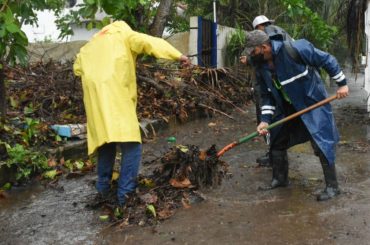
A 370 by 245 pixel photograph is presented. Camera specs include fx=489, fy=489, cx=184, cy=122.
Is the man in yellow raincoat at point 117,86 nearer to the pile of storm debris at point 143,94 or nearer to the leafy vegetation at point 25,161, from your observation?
the leafy vegetation at point 25,161

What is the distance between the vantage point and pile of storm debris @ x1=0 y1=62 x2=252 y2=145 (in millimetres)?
7234

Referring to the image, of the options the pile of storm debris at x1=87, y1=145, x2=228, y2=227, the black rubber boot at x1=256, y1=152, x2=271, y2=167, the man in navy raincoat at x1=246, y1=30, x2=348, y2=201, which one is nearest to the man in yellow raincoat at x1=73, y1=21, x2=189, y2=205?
the pile of storm debris at x1=87, y1=145, x2=228, y2=227

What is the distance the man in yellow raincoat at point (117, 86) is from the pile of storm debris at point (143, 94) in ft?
6.56

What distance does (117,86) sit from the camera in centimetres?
433

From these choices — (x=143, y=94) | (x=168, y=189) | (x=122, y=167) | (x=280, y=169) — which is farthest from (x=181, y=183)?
(x=143, y=94)

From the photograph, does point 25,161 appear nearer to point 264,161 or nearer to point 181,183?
point 181,183

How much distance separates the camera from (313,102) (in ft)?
15.6

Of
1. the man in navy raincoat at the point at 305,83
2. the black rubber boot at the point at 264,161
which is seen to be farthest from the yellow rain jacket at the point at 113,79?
the black rubber boot at the point at 264,161

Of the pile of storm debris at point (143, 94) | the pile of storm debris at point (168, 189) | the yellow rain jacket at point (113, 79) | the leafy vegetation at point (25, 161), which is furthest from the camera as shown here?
the pile of storm debris at point (143, 94)

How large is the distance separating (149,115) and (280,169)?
155 inches

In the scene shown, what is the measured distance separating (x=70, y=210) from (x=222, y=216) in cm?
150

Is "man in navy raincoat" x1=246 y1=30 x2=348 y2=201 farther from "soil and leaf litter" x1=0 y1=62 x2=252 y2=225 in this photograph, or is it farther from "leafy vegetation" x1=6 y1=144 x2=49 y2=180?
"leafy vegetation" x1=6 y1=144 x2=49 y2=180

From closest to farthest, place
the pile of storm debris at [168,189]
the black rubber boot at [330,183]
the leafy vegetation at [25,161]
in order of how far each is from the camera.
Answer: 1. the pile of storm debris at [168,189]
2. the black rubber boot at [330,183]
3. the leafy vegetation at [25,161]

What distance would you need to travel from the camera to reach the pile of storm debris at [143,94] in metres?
7.23
